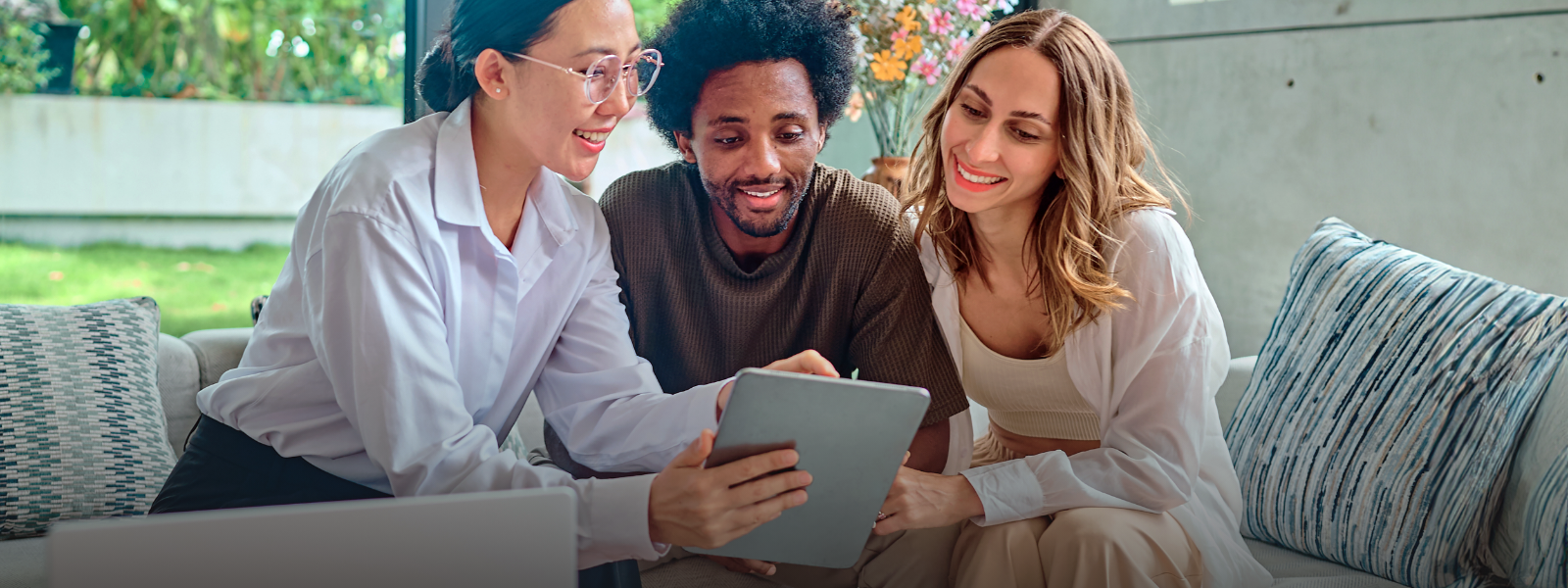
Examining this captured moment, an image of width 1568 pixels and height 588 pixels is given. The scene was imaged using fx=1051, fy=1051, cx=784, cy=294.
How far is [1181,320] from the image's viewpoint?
152 centimetres

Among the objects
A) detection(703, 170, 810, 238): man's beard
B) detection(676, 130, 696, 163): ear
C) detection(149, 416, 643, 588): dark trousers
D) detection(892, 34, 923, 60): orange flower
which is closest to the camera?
detection(149, 416, 643, 588): dark trousers

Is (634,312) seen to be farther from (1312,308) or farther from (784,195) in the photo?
(1312,308)

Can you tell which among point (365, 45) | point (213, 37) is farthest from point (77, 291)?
point (365, 45)

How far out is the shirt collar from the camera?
137 cm

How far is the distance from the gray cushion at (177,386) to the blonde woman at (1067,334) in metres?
1.43

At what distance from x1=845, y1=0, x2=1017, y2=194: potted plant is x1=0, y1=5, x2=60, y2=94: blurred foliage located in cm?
270

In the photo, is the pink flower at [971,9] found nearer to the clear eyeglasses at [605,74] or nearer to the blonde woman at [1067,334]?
the blonde woman at [1067,334]

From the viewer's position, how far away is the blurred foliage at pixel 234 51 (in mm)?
3387

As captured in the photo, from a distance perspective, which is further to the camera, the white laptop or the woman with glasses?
the woman with glasses

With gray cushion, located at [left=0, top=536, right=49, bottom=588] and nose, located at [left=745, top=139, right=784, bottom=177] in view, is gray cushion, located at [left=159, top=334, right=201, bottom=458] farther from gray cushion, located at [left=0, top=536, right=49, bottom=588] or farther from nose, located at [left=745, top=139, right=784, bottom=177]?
nose, located at [left=745, top=139, right=784, bottom=177]

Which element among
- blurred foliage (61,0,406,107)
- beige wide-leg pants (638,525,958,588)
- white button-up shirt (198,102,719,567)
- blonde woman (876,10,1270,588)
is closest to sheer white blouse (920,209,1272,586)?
blonde woman (876,10,1270,588)

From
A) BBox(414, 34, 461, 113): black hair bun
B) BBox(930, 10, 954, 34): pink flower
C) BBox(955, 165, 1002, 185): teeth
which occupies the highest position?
BBox(930, 10, 954, 34): pink flower

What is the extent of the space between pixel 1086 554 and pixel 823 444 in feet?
1.52

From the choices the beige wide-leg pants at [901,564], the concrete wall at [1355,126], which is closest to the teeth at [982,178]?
the beige wide-leg pants at [901,564]
